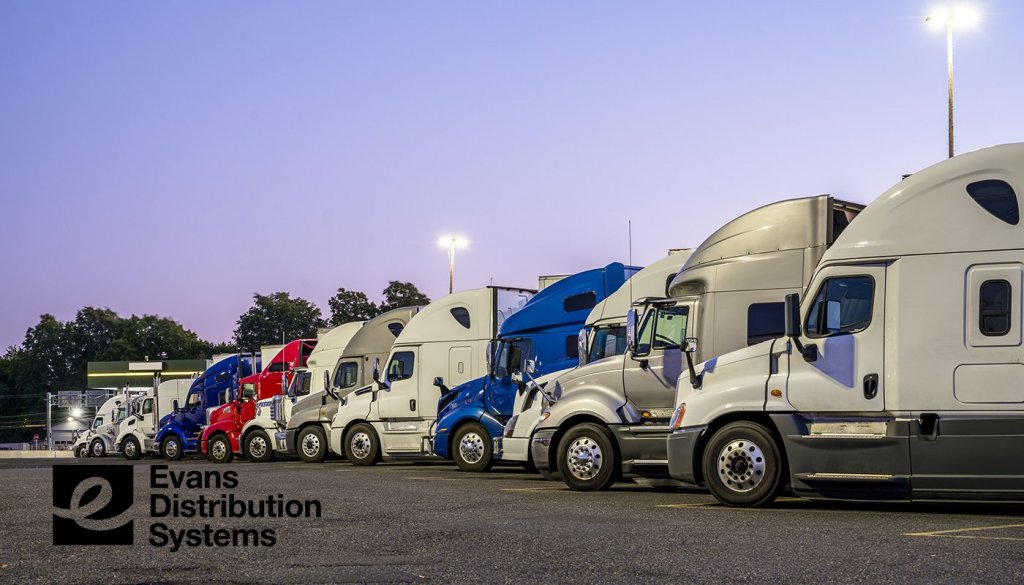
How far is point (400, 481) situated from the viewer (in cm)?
2052

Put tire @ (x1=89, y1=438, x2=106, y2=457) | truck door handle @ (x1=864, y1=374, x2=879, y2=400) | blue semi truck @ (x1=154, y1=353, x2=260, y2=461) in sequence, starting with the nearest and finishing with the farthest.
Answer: truck door handle @ (x1=864, y1=374, x2=879, y2=400)
blue semi truck @ (x1=154, y1=353, x2=260, y2=461)
tire @ (x1=89, y1=438, x2=106, y2=457)

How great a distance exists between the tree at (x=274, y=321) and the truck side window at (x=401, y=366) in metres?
82.4

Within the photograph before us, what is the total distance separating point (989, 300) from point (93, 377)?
103723mm

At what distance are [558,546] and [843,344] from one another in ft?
15.7

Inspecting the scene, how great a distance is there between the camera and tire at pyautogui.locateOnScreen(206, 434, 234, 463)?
117 ft

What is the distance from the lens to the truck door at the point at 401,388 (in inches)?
1081

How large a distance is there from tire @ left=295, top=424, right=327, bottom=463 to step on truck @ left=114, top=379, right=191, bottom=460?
513 inches

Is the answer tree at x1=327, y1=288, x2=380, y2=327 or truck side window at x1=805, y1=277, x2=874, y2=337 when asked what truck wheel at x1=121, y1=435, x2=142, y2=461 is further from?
tree at x1=327, y1=288, x2=380, y2=327

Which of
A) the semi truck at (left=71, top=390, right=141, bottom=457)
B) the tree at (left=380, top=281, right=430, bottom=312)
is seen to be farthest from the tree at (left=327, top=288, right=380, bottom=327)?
the semi truck at (left=71, top=390, right=141, bottom=457)

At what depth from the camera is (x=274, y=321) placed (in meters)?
110

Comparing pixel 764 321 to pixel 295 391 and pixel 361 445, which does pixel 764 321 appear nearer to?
pixel 361 445

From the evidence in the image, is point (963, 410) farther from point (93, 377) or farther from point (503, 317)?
point (93, 377)

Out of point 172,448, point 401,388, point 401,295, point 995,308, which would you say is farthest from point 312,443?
point 401,295

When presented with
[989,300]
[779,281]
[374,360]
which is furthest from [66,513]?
[374,360]
